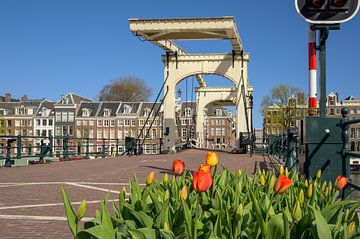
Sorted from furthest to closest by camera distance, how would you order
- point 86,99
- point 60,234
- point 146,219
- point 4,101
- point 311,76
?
1. point 4,101
2. point 86,99
3. point 311,76
4. point 60,234
5. point 146,219

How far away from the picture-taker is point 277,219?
1.71 metres

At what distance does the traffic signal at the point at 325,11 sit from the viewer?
163 inches

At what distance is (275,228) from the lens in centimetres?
170

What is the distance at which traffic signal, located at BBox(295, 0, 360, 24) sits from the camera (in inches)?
163

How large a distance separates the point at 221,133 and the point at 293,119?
115ft

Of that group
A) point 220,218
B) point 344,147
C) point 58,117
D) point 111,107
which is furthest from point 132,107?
point 220,218

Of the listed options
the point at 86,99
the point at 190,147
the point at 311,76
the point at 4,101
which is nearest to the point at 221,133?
the point at 86,99

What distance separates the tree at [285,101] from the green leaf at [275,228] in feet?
149

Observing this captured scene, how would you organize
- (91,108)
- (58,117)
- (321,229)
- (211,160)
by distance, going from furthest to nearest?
(58,117), (91,108), (211,160), (321,229)

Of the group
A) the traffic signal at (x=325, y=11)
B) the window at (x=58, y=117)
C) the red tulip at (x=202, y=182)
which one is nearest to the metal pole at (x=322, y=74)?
the traffic signal at (x=325, y=11)

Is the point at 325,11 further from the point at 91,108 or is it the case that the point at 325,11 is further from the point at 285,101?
the point at 91,108

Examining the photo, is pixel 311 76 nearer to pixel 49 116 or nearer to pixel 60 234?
pixel 60 234

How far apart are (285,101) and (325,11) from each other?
44518 millimetres

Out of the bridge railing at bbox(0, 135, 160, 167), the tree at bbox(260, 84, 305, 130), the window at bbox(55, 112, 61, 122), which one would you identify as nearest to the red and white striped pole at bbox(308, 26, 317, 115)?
the bridge railing at bbox(0, 135, 160, 167)
